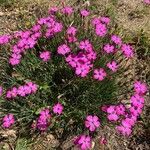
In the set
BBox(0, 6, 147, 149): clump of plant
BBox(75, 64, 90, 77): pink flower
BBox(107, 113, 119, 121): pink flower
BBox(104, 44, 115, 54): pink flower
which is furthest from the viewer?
BBox(104, 44, 115, 54): pink flower

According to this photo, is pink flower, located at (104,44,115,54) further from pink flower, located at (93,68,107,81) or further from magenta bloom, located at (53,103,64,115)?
magenta bloom, located at (53,103,64,115)

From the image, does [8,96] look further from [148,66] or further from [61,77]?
[148,66]

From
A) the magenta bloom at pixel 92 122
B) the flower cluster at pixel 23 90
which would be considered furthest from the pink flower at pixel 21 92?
the magenta bloom at pixel 92 122

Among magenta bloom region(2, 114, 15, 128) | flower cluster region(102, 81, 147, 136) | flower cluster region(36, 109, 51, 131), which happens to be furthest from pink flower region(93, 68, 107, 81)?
magenta bloom region(2, 114, 15, 128)

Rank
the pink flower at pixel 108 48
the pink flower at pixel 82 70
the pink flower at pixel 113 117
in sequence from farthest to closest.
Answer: the pink flower at pixel 108 48
the pink flower at pixel 82 70
the pink flower at pixel 113 117

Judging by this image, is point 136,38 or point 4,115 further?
point 136,38

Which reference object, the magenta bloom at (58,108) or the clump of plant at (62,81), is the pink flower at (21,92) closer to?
the clump of plant at (62,81)

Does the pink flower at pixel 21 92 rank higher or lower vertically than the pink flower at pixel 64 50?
lower

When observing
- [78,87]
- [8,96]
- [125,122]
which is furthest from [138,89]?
[8,96]
